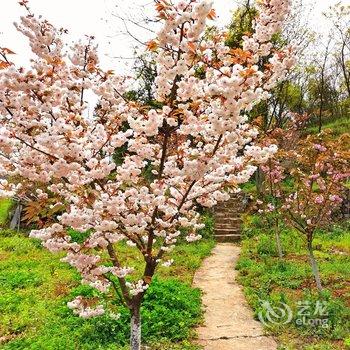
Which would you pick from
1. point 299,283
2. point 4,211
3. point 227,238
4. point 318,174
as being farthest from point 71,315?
point 4,211

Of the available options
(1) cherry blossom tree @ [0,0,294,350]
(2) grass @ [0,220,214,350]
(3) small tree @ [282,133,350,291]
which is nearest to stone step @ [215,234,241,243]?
(2) grass @ [0,220,214,350]

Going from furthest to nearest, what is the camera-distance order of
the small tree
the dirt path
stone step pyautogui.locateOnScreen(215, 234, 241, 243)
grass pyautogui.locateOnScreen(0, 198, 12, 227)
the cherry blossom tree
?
1. grass pyautogui.locateOnScreen(0, 198, 12, 227)
2. stone step pyautogui.locateOnScreen(215, 234, 241, 243)
3. the small tree
4. the dirt path
5. the cherry blossom tree

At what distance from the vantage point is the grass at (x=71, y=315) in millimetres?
6176

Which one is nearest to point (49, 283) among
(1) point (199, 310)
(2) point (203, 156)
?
(1) point (199, 310)

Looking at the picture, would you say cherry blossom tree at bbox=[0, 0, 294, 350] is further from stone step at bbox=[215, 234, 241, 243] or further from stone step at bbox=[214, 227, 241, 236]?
stone step at bbox=[214, 227, 241, 236]

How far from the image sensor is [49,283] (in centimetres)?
941

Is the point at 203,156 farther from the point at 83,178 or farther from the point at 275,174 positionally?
the point at 275,174

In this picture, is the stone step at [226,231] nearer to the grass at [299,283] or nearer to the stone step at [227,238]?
the stone step at [227,238]

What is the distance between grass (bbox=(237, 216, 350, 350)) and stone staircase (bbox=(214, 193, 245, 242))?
60cm

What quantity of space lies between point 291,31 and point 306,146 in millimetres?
13076

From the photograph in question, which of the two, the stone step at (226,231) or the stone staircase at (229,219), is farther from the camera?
the stone step at (226,231)

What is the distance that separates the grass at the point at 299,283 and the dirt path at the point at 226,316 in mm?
206

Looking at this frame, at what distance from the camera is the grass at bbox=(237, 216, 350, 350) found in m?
6.18

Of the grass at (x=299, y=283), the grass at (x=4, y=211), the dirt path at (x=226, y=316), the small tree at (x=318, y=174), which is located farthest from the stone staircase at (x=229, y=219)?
the grass at (x=4, y=211)
